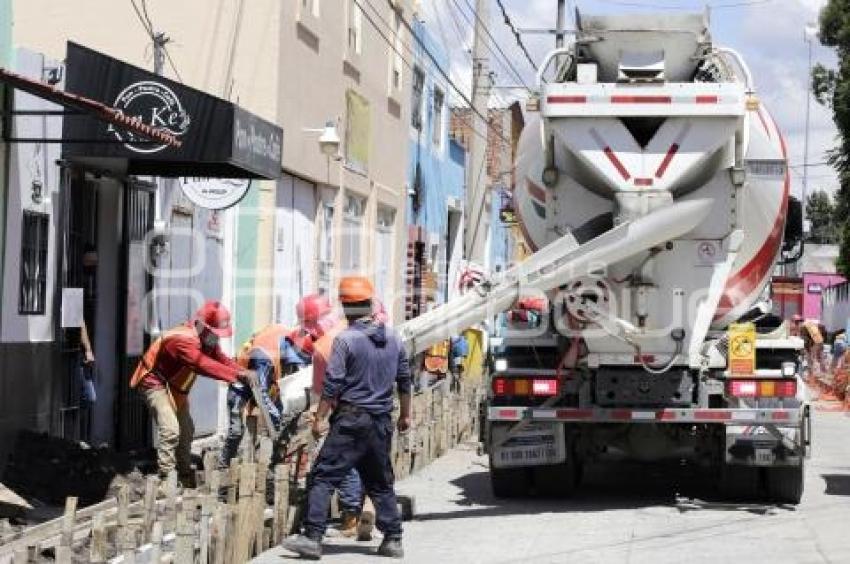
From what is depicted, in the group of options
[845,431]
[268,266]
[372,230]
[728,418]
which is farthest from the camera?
[372,230]

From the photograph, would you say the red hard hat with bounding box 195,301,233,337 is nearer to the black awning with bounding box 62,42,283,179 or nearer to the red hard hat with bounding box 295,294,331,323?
A: the black awning with bounding box 62,42,283,179

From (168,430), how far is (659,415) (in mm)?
3945

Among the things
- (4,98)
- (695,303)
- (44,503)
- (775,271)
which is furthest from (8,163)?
(775,271)

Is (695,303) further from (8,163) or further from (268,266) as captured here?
(268,266)

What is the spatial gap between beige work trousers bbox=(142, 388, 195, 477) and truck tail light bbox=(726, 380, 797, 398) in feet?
14.7

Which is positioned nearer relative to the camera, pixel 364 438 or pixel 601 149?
pixel 364 438

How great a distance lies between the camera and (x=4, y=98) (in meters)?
11.0

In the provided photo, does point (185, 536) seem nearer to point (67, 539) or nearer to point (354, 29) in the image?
point (67, 539)

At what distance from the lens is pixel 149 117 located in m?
11.8

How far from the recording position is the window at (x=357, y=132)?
2255cm

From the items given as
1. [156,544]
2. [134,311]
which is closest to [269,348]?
[134,311]

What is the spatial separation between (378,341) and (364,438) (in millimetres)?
647

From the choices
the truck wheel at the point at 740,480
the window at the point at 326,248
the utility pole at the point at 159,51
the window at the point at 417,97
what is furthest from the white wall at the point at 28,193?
the window at the point at 417,97

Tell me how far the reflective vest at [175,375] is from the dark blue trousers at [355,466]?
2.53 metres
